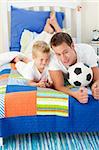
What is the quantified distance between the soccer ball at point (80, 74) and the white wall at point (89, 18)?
131cm

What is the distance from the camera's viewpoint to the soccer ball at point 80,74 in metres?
1.74

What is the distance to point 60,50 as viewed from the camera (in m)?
1.74

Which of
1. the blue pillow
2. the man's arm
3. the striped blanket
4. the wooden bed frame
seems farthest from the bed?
the wooden bed frame

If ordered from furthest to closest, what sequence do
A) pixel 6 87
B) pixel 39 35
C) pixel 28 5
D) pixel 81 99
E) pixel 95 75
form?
pixel 28 5, pixel 39 35, pixel 95 75, pixel 6 87, pixel 81 99

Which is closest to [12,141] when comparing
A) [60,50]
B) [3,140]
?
[3,140]

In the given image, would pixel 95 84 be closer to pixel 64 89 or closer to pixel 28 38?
pixel 64 89

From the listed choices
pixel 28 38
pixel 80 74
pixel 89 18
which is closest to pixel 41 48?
pixel 80 74

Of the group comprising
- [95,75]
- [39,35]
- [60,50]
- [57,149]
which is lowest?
[57,149]

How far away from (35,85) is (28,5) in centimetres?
135

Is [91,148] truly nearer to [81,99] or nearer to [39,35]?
[81,99]

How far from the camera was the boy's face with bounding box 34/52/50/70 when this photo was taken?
1806 millimetres

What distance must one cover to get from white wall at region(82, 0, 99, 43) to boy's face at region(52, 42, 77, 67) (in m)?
1.25

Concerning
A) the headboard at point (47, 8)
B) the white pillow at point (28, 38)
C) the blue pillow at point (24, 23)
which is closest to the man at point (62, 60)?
the white pillow at point (28, 38)

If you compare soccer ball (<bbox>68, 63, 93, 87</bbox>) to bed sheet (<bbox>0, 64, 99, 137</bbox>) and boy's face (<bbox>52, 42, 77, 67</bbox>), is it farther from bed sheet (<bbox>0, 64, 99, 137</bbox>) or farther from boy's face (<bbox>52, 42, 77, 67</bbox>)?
bed sheet (<bbox>0, 64, 99, 137</bbox>)
